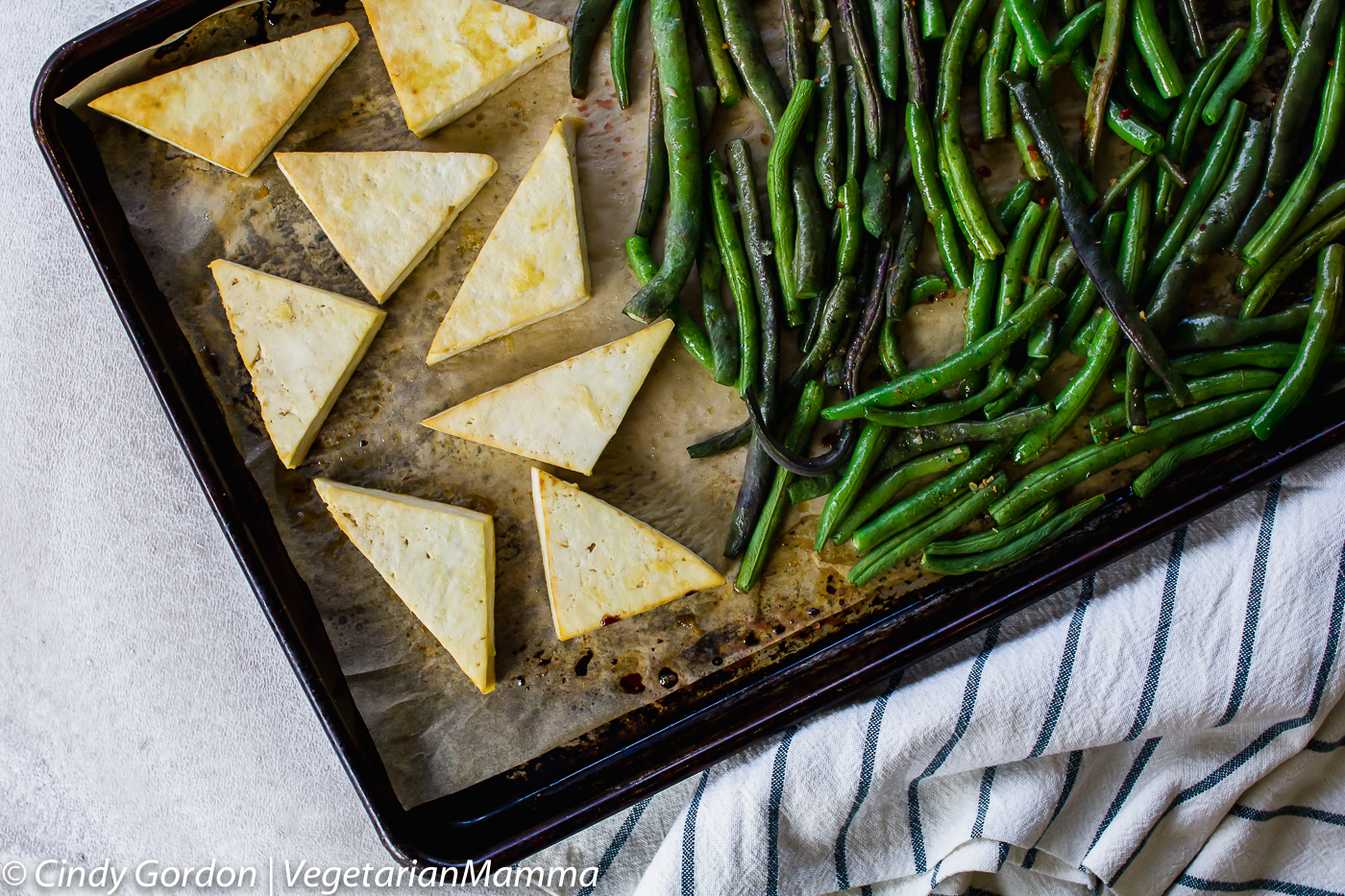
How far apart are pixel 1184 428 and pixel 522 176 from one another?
2510mm

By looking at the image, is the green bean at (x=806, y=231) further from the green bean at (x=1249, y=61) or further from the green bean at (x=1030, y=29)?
the green bean at (x=1249, y=61)

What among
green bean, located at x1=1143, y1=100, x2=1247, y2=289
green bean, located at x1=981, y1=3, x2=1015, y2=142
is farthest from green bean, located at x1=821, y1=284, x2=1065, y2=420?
green bean, located at x1=981, y1=3, x2=1015, y2=142

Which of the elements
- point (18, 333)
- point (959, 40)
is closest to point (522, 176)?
point (959, 40)

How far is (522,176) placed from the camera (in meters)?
3.09

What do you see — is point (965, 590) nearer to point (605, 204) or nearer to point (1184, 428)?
point (1184, 428)

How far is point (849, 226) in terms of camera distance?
114 inches

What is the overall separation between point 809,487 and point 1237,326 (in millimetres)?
1553

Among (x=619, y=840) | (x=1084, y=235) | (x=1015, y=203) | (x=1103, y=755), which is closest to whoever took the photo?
(x=1084, y=235)

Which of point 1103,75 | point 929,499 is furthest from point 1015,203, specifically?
point 929,499

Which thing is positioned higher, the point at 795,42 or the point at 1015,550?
the point at 795,42

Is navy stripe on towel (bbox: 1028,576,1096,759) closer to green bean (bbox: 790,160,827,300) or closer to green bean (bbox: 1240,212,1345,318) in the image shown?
green bean (bbox: 1240,212,1345,318)

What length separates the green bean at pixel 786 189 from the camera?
2.89 metres

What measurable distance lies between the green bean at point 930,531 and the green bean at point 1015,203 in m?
0.90

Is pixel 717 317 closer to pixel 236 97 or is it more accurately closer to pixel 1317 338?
pixel 236 97
